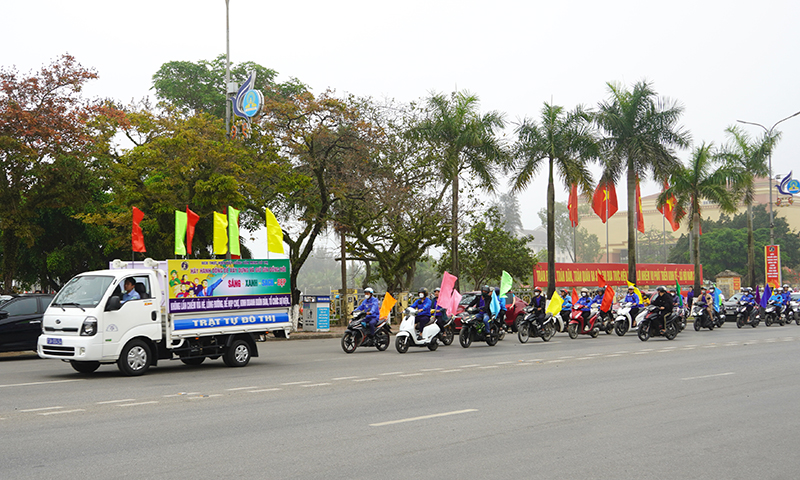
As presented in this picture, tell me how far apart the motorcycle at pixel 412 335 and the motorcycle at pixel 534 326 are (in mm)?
4495

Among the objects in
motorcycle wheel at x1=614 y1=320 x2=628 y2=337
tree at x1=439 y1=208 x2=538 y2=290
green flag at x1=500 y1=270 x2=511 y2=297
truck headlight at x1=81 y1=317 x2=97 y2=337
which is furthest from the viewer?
tree at x1=439 y1=208 x2=538 y2=290

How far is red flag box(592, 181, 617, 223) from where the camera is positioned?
39.9 m

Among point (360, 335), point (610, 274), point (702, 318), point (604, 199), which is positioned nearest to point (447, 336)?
point (360, 335)

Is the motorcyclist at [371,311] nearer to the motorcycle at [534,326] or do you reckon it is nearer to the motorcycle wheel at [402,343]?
the motorcycle wheel at [402,343]

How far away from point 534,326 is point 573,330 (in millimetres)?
2719

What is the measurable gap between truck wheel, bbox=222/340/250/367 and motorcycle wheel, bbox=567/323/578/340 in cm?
1321

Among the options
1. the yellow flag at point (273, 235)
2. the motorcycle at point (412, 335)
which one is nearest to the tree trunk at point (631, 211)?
the motorcycle at point (412, 335)

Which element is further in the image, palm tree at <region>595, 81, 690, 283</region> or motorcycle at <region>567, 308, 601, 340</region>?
palm tree at <region>595, 81, 690, 283</region>

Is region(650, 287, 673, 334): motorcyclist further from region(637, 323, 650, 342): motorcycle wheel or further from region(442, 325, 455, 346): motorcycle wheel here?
region(442, 325, 455, 346): motorcycle wheel

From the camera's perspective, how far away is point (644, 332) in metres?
23.5

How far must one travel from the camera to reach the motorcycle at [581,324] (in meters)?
25.7

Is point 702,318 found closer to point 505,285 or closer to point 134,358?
point 505,285

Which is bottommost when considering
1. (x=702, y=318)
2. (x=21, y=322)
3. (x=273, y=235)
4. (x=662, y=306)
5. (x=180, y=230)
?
(x=702, y=318)

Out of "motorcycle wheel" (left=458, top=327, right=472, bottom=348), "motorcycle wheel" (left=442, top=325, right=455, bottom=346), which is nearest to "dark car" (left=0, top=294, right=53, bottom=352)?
"motorcycle wheel" (left=442, top=325, right=455, bottom=346)
